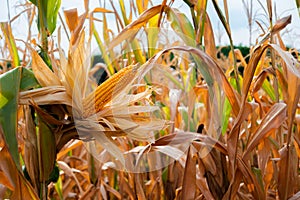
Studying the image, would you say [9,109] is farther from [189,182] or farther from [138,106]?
[189,182]

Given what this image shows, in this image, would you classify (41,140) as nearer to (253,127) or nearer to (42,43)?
(42,43)

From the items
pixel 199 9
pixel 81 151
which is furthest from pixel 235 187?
pixel 81 151

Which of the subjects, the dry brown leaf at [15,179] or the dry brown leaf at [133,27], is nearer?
the dry brown leaf at [15,179]

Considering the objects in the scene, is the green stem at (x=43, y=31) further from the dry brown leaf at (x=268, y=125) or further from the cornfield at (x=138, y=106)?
the dry brown leaf at (x=268, y=125)

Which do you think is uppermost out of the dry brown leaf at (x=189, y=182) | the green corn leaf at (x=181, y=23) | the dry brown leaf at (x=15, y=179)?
the green corn leaf at (x=181, y=23)

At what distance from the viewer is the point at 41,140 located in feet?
1.47

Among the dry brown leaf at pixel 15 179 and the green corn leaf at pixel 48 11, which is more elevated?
the green corn leaf at pixel 48 11

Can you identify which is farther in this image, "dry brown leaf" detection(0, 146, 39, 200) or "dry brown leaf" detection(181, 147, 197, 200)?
"dry brown leaf" detection(181, 147, 197, 200)

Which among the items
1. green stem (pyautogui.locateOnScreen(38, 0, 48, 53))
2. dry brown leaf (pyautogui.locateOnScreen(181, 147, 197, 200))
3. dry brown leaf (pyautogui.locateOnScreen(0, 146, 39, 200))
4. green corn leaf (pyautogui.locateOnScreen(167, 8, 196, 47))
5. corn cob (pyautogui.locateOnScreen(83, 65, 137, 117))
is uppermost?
green stem (pyautogui.locateOnScreen(38, 0, 48, 53))

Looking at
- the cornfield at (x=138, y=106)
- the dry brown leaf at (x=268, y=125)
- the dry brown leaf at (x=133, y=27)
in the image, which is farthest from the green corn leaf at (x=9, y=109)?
the dry brown leaf at (x=268, y=125)

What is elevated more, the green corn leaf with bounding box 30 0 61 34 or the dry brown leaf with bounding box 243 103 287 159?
the green corn leaf with bounding box 30 0 61 34

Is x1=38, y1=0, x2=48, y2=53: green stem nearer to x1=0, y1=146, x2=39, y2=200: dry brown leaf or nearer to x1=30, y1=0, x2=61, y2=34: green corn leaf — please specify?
x1=30, y1=0, x2=61, y2=34: green corn leaf

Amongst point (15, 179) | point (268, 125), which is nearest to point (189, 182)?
point (268, 125)

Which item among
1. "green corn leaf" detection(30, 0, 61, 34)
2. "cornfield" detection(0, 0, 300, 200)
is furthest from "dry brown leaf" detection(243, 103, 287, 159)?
"green corn leaf" detection(30, 0, 61, 34)
